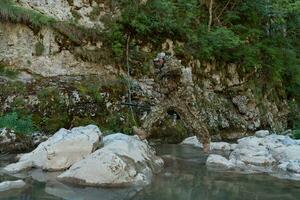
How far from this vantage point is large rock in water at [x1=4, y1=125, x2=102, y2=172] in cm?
698

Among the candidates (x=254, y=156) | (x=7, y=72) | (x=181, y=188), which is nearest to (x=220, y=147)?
(x=254, y=156)

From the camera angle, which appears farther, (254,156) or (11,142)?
(11,142)

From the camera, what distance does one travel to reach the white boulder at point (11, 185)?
18.9ft

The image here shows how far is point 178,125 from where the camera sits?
12.1 meters

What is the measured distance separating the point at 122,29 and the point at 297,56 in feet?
30.6

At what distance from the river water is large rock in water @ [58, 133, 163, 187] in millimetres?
178

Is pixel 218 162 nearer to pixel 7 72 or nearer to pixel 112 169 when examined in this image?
Answer: pixel 112 169

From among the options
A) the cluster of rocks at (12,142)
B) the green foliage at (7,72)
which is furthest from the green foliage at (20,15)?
the cluster of rocks at (12,142)

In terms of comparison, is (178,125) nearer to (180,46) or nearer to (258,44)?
(180,46)

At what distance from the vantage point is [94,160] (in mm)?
6441

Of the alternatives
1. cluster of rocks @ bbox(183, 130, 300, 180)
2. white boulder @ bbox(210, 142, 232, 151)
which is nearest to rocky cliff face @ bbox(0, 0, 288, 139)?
white boulder @ bbox(210, 142, 232, 151)

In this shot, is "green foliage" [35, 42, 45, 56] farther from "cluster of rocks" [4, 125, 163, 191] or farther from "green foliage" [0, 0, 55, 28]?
"cluster of rocks" [4, 125, 163, 191]

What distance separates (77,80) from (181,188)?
18.5 feet

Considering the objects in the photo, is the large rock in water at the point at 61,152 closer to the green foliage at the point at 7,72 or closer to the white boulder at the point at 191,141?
the green foliage at the point at 7,72
